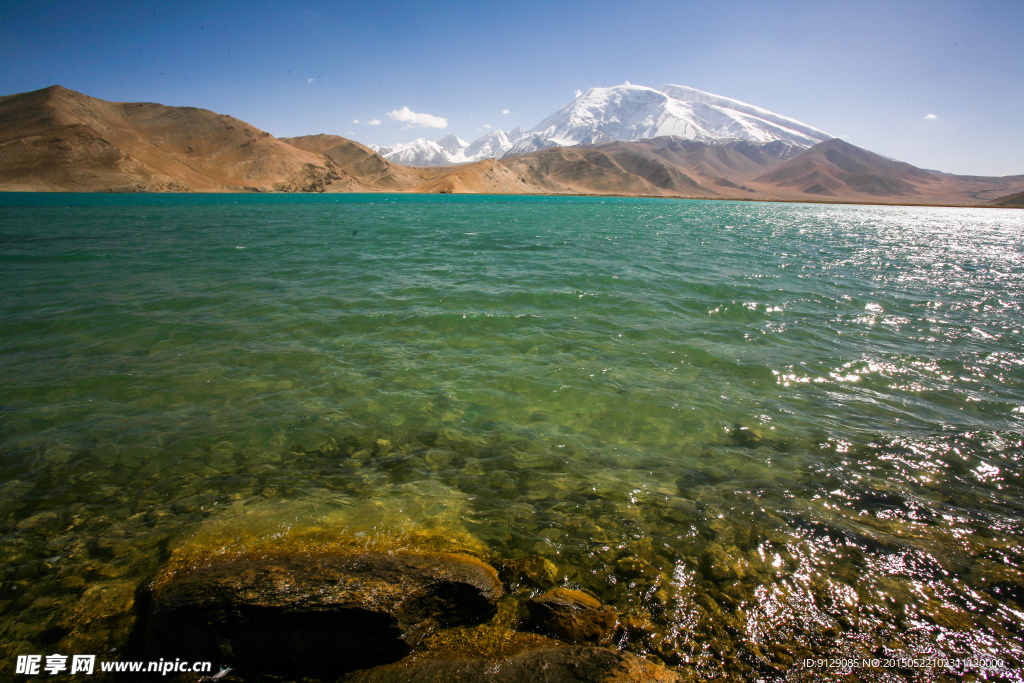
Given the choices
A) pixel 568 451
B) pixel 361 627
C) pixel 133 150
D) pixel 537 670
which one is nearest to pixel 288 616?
pixel 361 627

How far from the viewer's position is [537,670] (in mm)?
2881

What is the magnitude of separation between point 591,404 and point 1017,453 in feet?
20.4

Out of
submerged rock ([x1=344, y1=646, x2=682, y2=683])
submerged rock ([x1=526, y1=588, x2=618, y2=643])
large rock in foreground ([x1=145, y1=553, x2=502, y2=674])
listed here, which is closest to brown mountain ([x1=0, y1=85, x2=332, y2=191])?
large rock in foreground ([x1=145, y1=553, x2=502, y2=674])

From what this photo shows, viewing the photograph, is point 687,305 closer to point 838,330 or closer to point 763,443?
point 838,330

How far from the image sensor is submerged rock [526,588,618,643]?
10.8 feet

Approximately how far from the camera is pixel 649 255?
74.9ft

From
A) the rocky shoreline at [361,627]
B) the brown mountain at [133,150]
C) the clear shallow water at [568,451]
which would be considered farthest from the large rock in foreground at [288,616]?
the brown mountain at [133,150]

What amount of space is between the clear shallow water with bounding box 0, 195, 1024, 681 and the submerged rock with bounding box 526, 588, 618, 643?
0.21 m

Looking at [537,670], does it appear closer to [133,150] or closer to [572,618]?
[572,618]

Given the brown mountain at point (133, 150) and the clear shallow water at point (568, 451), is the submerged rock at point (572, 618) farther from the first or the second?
the brown mountain at point (133, 150)

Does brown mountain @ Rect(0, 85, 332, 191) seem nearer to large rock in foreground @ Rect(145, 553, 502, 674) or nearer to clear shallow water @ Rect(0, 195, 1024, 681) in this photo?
clear shallow water @ Rect(0, 195, 1024, 681)

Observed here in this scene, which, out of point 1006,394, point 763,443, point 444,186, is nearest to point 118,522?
point 763,443

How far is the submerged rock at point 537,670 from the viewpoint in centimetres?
283

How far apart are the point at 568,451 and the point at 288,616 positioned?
390 centimetres
